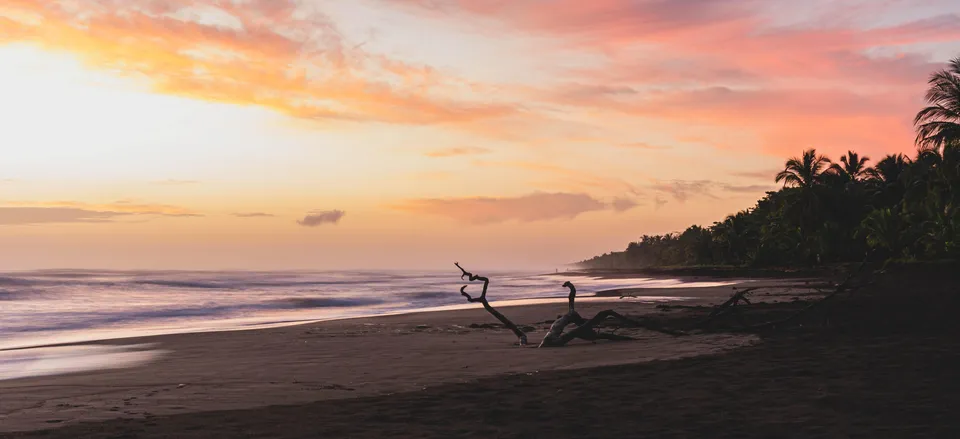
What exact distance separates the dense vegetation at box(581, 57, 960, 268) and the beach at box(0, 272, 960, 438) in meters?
20.5

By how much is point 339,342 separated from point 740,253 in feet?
295

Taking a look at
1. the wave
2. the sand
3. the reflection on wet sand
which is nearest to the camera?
the sand

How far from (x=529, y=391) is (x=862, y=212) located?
72.0 m

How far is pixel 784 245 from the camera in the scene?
80.2 m

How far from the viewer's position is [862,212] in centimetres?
7175

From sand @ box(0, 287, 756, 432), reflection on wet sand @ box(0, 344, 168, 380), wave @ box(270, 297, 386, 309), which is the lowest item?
wave @ box(270, 297, 386, 309)

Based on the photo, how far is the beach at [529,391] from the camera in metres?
7.60

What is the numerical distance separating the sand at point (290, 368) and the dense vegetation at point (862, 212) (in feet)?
67.2

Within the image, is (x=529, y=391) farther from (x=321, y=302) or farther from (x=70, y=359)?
(x=321, y=302)

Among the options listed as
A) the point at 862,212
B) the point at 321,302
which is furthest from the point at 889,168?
the point at 321,302

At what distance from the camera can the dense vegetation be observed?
150 ft

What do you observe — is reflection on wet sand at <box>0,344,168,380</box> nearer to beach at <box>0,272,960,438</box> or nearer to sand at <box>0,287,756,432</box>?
sand at <box>0,287,756,432</box>

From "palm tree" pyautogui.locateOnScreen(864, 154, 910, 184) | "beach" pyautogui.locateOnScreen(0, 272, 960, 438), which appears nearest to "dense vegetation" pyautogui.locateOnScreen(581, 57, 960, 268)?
"palm tree" pyautogui.locateOnScreen(864, 154, 910, 184)

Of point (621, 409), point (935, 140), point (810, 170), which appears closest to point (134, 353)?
point (621, 409)
